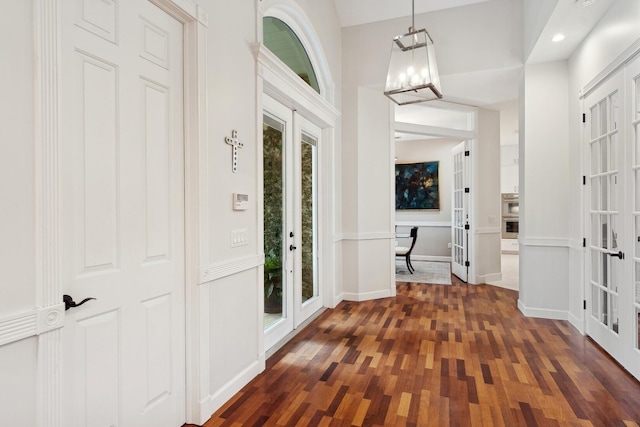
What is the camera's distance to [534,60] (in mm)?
4023

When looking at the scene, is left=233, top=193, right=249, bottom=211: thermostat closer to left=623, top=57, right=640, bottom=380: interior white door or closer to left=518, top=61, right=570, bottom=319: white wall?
left=623, top=57, right=640, bottom=380: interior white door

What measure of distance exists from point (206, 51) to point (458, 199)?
5.54m

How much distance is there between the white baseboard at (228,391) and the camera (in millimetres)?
2085

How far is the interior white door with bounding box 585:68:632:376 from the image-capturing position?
9.18ft

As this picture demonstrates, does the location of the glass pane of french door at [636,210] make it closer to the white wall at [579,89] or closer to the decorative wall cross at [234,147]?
the white wall at [579,89]

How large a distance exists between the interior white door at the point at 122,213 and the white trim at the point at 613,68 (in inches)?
124

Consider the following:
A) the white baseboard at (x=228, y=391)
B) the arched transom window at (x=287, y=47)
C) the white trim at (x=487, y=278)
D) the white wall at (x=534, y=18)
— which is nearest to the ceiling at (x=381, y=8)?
the white wall at (x=534, y=18)

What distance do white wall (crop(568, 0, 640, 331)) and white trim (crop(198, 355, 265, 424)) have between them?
330 centimetres

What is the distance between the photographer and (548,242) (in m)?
4.04

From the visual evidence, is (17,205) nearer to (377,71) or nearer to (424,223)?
(377,71)

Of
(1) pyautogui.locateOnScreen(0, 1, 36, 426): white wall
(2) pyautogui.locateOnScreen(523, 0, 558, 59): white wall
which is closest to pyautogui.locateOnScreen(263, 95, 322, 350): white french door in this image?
(1) pyautogui.locateOnScreen(0, 1, 36, 426): white wall

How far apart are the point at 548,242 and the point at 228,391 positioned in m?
3.76

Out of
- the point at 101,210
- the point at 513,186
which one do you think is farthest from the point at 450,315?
the point at 513,186

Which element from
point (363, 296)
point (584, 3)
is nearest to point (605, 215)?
point (584, 3)
